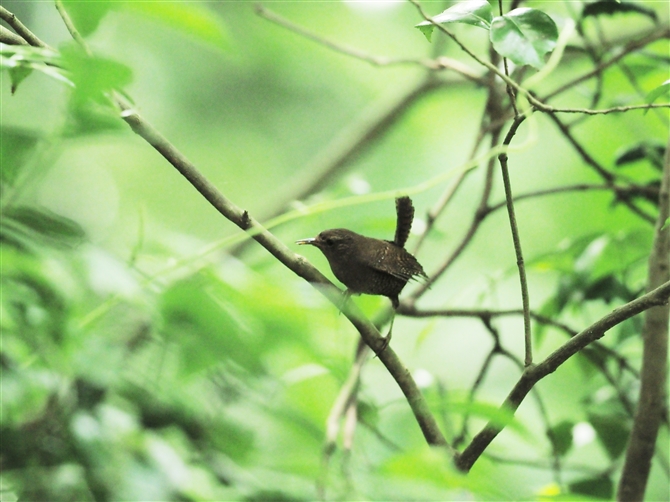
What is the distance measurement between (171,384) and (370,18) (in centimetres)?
317

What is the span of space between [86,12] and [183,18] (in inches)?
6.8

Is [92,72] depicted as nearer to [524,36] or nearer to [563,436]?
[524,36]

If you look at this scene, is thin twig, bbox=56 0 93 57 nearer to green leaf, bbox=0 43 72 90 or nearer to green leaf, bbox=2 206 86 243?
green leaf, bbox=0 43 72 90

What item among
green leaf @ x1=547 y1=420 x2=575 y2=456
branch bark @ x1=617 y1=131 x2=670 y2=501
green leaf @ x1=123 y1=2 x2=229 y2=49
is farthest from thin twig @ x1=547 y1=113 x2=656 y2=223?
green leaf @ x1=123 y1=2 x2=229 y2=49

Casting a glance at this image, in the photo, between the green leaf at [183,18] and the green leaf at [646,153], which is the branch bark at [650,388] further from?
the green leaf at [183,18]

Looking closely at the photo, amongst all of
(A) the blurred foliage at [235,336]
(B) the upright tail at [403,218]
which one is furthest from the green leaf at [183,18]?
(B) the upright tail at [403,218]

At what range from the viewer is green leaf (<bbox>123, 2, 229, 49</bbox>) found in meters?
0.56

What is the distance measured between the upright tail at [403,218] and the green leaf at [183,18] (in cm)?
69

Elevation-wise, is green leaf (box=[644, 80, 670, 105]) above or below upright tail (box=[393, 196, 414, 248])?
below

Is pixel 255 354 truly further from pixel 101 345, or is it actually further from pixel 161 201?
pixel 161 201

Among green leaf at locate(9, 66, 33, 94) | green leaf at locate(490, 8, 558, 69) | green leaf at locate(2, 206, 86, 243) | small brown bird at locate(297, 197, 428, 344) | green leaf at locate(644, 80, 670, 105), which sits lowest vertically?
green leaf at locate(2, 206, 86, 243)

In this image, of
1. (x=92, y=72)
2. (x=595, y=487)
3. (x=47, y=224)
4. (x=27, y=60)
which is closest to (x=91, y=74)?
(x=92, y=72)

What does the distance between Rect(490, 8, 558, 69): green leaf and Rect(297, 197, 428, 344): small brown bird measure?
1.69 ft

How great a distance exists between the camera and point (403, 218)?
129cm
